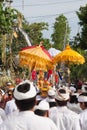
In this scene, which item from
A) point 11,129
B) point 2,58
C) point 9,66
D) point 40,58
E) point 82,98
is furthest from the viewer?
point 9,66

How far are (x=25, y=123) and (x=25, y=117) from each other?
63 millimetres

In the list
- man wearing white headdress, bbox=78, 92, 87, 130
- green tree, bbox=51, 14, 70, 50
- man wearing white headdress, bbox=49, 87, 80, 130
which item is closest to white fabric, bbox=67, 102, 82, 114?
man wearing white headdress, bbox=78, 92, 87, 130

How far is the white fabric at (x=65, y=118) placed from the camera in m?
7.33

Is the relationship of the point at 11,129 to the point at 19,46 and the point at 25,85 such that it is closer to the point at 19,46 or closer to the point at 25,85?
the point at 25,85

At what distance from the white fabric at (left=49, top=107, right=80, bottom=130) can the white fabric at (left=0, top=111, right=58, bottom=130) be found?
226 cm

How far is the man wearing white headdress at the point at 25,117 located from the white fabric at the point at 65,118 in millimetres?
2232

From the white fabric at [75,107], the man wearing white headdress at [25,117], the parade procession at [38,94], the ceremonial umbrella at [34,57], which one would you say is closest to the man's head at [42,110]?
the parade procession at [38,94]

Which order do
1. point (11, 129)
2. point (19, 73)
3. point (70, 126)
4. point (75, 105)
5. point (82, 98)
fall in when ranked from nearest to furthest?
1. point (11, 129)
2. point (70, 126)
3. point (82, 98)
4. point (75, 105)
5. point (19, 73)

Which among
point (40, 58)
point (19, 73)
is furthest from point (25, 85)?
point (19, 73)

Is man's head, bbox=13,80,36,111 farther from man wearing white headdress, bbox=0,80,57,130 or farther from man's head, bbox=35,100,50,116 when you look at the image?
man's head, bbox=35,100,50,116

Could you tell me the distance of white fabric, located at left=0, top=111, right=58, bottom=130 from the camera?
4949mm

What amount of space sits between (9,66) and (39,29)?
1695 cm

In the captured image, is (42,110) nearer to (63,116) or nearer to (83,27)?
(63,116)

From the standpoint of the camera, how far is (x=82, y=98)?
8.30m
